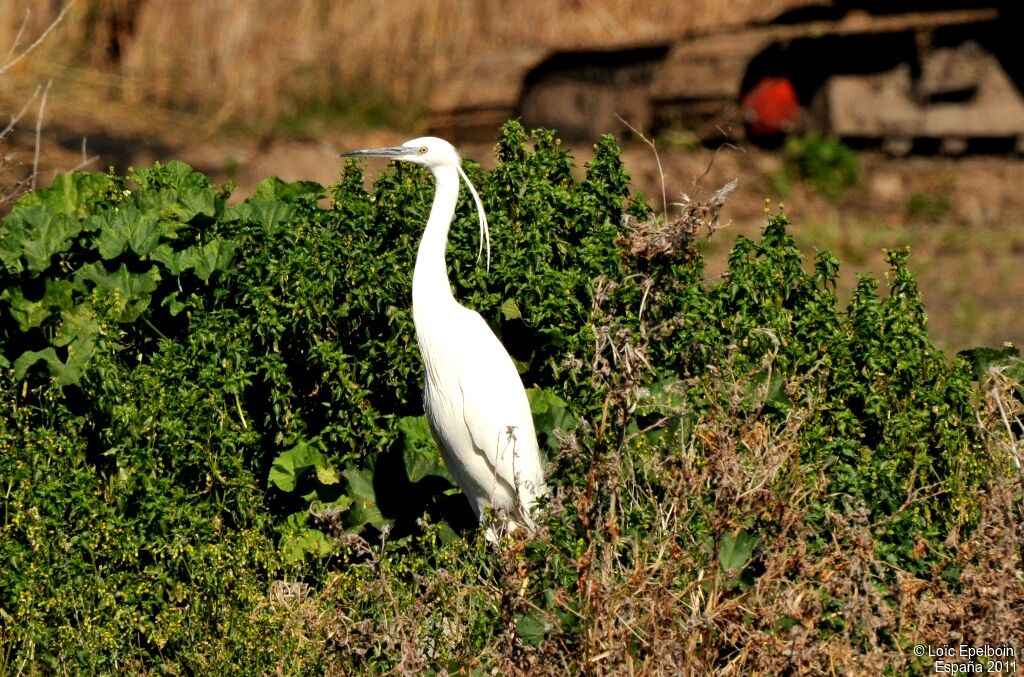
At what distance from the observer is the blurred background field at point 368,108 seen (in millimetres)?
11297

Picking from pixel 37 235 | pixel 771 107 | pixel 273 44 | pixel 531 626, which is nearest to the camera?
pixel 531 626

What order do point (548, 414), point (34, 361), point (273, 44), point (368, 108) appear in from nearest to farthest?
point (548, 414) < point (34, 361) < point (368, 108) < point (273, 44)

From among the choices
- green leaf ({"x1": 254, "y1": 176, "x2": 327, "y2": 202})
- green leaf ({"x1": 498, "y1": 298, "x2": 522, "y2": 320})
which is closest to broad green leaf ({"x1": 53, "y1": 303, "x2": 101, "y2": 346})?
green leaf ({"x1": 254, "y1": 176, "x2": 327, "y2": 202})

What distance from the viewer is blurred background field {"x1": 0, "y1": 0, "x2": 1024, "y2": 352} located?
11297 millimetres

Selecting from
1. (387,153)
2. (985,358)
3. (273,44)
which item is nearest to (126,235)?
(387,153)

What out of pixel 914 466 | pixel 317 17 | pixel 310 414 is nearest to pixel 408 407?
pixel 310 414

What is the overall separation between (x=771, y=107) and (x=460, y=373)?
8010mm

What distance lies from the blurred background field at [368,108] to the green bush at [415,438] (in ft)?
17.0

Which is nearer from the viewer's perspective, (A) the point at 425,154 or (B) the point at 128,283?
(A) the point at 425,154

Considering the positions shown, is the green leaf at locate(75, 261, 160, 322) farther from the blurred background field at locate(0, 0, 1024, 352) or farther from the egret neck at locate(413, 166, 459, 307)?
the blurred background field at locate(0, 0, 1024, 352)

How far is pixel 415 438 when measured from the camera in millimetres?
5121

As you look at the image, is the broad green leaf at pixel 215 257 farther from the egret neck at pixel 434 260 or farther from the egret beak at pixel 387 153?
the egret neck at pixel 434 260

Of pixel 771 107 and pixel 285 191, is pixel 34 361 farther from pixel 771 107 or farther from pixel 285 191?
pixel 771 107

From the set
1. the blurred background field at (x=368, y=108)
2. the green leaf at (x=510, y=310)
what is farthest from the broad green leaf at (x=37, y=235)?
the blurred background field at (x=368, y=108)
